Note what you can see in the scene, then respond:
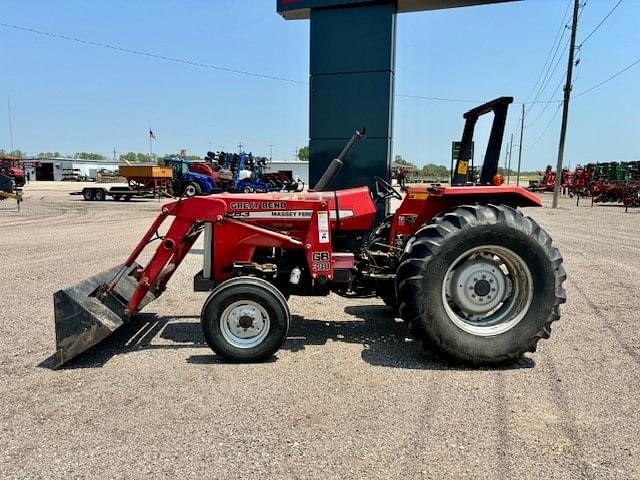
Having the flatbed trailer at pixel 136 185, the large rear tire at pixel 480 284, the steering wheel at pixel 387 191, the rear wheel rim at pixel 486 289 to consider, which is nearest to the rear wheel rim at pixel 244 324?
the large rear tire at pixel 480 284

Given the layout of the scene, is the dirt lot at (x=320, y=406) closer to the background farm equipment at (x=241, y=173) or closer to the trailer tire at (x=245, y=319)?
the trailer tire at (x=245, y=319)

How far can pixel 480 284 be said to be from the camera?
13.4 ft

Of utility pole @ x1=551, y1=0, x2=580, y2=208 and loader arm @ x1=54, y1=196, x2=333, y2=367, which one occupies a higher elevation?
utility pole @ x1=551, y1=0, x2=580, y2=208

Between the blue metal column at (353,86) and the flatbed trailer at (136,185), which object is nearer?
the blue metal column at (353,86)

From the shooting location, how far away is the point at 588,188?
30.5 metres

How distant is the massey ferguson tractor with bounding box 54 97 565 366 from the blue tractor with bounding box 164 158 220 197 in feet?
68.9

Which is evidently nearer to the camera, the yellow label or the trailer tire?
the trailer tire

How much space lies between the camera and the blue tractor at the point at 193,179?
2541 cm

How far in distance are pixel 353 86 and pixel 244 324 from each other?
4521mm

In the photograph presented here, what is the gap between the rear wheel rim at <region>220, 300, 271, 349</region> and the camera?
3945 millimetres

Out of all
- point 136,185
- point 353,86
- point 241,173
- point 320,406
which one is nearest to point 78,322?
point 320,406

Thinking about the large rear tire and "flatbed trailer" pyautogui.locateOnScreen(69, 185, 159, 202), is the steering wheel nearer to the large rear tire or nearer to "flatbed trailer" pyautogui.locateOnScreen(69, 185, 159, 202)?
the large rear tire

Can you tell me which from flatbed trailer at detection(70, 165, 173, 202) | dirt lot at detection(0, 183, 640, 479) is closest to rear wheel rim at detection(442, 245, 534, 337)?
dirt lot at detection(0, 183, 640, 479)

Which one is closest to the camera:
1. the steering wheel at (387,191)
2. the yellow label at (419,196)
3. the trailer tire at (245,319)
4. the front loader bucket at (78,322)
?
the front loader bucket at (78,322)
